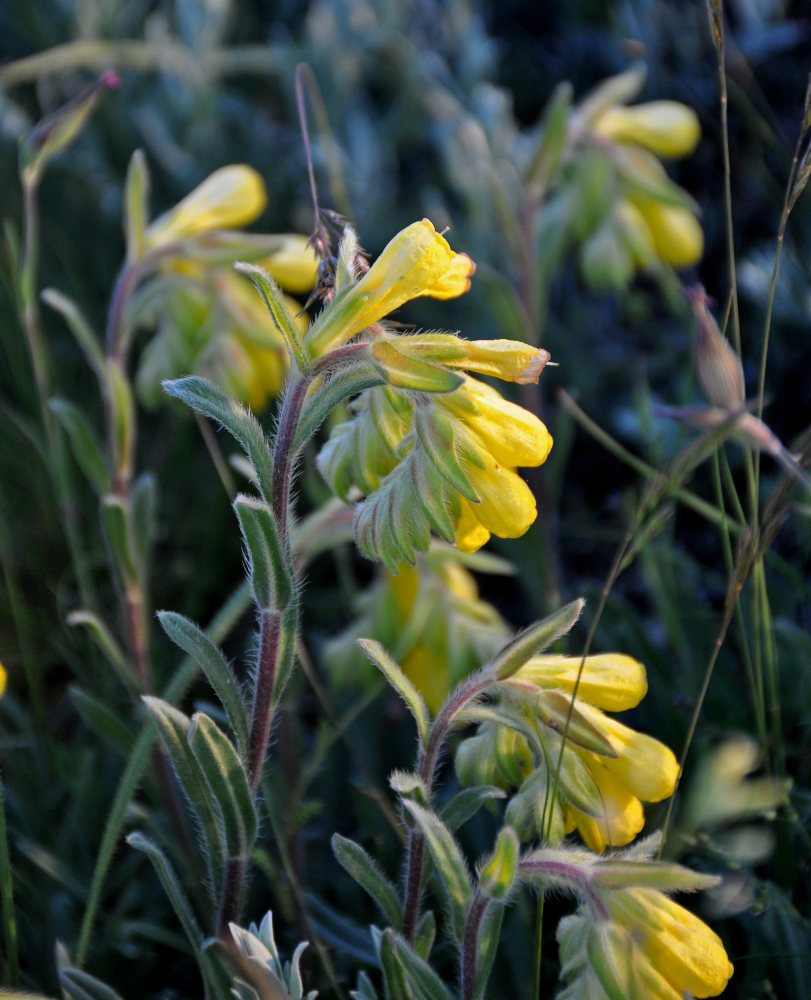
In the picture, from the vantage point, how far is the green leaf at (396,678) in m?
1.04

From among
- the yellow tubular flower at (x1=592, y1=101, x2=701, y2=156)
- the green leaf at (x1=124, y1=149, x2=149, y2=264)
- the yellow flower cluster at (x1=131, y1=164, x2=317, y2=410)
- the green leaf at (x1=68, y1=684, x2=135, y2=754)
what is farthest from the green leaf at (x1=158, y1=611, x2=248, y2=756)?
the yellow tubular flower at (x1=592, y1=101, x2=701, y2=156)

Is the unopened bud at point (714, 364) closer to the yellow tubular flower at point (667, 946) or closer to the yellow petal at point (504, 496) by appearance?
the yellow petal at point (504, 496)

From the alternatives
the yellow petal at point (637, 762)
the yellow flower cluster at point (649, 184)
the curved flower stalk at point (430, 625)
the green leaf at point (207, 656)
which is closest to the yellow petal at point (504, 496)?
the yellow petal at point (637, 762)

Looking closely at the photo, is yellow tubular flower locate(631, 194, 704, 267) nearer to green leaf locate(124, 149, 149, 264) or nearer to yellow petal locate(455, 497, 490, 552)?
green leaf locate(124, 149, 149, 264)

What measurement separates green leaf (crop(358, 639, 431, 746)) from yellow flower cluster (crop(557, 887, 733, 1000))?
0.25 meters

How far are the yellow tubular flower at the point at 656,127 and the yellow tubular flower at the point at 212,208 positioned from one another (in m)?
0.95

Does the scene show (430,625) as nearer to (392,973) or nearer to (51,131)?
(392,973)

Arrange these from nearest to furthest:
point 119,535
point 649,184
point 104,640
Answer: point 104,640
point 119,535
point 649,184

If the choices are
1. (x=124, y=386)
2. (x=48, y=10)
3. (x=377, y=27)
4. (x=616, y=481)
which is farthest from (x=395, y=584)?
(x=48, y=10)

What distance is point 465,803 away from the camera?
1.14m

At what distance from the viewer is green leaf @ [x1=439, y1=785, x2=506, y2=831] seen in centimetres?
111

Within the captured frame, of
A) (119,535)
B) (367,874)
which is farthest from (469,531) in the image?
(119,535)

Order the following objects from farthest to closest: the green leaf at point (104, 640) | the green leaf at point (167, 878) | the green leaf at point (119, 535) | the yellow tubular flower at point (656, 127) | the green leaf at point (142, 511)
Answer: the yellow tubular flower at point (656, 127), the green leaf at point (142, 511), the green leaf at point (119, 535), the green leaf at point (104, 640), the green leaf at point (167, 878)

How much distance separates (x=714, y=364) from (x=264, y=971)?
770 mm
